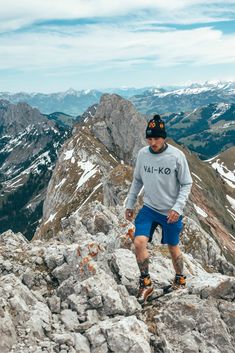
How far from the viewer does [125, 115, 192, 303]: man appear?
577 inches

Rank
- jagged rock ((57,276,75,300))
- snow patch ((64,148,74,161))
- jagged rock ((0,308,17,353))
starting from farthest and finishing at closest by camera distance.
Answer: snow patch ((64,148,74,161)) < jagged rock ((57,276,75,300)) < jagged rock ((0,308,17,353))

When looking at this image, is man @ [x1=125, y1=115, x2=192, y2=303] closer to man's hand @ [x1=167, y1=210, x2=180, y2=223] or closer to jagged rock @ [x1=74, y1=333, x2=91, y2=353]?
man's hand @ [x1=167, y1=210, x2=180, y2=223]

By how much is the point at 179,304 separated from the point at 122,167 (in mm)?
94122

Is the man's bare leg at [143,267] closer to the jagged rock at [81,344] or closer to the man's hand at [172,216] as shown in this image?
the man's hand at [172,216]

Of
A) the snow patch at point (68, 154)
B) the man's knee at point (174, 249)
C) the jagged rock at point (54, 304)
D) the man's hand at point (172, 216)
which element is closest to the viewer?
the man's hand at point (172, 216)

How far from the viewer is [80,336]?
1391cm

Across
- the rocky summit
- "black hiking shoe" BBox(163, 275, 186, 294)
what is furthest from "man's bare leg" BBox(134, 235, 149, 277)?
"black hiking shoe" BBox(163, 275, 186, 294)

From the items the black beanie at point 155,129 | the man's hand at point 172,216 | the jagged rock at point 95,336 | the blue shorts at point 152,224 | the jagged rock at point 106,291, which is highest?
the black beanie at point 155,129

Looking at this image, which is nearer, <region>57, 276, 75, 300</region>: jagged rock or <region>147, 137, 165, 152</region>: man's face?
<region>147, 137, 165, 152</region>: man's face

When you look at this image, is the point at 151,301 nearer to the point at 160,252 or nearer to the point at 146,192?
the point at 146,192

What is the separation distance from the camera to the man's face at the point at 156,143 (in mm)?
14580

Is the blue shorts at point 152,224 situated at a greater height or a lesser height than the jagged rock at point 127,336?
greater

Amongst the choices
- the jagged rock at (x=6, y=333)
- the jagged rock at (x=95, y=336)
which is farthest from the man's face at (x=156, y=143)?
the jagged rock at (x=6, y=333)

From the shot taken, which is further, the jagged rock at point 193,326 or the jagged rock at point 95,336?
the jagged rock at point 193,326
